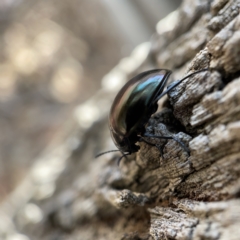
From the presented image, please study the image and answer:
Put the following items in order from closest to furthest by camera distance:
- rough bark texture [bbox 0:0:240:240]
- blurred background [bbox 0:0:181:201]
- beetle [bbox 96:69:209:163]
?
rough bark texture [bbox 0:0:240:240], beetle [bbox 96:69:209:163], blurred background [bbox 0:0:181:201]

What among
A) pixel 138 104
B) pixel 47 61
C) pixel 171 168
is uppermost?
pixel 47 61

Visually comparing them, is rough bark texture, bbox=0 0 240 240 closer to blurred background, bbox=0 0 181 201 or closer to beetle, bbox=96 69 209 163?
beetle, bbox=96 69 209 163

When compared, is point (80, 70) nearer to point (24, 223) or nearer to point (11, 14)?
point (11, 14)

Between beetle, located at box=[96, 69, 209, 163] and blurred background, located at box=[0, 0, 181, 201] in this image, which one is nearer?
beetle, located at box=[96, 69, 209, 163]

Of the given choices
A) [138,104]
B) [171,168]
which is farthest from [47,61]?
[171,168]

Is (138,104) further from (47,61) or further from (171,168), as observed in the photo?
(47,61)

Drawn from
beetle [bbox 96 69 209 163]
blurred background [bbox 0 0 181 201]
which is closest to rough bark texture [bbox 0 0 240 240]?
beetle [bbox 96 69 209 163]
